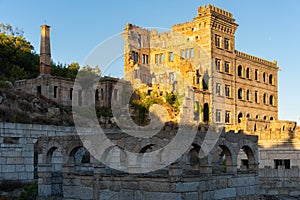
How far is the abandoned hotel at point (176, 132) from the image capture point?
51.0ft

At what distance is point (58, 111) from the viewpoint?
28.6m

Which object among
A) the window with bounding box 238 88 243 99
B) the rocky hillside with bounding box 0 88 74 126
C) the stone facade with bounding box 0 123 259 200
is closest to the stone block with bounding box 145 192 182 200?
the stone facade with bounding box 0 123 259 200

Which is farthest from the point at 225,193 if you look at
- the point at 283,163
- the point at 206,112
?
the point at 206,112

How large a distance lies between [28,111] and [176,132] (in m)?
12.2

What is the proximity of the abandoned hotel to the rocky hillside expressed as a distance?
195 cm

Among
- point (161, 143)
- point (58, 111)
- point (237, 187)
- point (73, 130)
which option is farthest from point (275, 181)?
point (58, 111)

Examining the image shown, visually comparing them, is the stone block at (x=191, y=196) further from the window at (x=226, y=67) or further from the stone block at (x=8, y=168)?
the window at (x=226, y=67)

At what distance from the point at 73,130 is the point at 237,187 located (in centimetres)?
1100

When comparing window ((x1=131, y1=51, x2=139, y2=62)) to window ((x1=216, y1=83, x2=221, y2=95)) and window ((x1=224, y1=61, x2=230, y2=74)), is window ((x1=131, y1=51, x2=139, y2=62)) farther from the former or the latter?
window ((x1=224, y1=61, x2=230, y2=74))

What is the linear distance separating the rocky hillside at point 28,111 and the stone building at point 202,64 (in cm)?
2056

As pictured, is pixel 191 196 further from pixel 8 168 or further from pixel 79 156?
pixel 8 168

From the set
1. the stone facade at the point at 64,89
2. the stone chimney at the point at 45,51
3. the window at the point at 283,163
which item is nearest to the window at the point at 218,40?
the stone facade at the point at 64,89

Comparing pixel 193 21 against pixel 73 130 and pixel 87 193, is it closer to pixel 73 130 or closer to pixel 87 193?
pixel 73 130

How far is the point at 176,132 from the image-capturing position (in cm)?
1689
